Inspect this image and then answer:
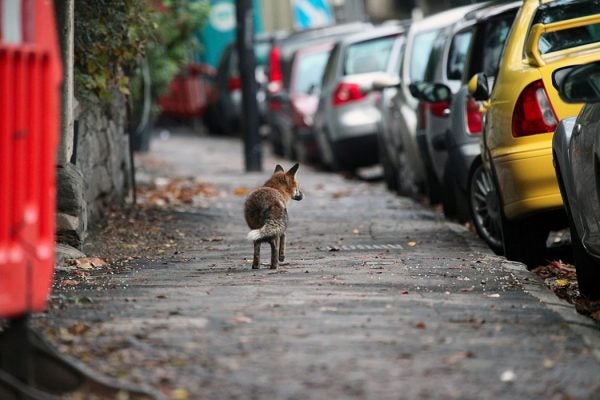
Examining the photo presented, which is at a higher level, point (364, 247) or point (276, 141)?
point (364, 247)

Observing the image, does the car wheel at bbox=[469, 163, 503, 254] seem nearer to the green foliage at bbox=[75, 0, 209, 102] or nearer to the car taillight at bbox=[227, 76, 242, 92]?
the green foliage at bbox=[75, 0, 209, 102]

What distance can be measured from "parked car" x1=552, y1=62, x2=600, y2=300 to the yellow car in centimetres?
55

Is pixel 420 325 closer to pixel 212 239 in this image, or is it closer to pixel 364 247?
pixel 364 247

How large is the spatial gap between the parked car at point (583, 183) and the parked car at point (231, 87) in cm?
2025

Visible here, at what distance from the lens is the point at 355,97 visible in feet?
64.1

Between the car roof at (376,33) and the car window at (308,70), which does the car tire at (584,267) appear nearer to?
the car roof at (376,33)

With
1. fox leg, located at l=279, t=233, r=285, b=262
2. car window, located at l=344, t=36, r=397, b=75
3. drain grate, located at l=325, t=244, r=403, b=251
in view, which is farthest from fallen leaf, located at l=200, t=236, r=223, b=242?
car window, located at l=344, t=36, r=397, b=75

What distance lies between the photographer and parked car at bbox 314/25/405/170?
1955 cm

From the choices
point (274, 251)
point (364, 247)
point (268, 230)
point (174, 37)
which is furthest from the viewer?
point (174, 37)

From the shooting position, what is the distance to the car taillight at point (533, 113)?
9492 millimetres

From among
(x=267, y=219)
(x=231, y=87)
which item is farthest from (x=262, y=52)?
(x=267, y=219)

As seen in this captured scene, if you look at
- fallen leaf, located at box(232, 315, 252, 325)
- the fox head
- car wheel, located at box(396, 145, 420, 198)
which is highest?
the fox head

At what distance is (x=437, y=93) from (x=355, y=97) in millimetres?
7189

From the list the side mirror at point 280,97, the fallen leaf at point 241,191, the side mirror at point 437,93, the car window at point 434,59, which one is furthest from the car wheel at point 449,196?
the side mirror at point 280,97
